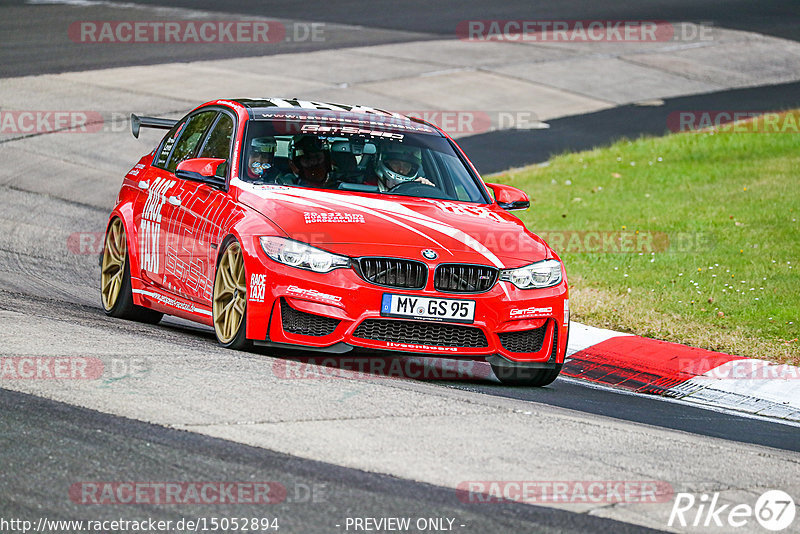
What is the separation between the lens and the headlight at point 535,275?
8.15m

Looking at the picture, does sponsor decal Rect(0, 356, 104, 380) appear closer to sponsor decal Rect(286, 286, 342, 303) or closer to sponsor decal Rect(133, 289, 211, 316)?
sponsor decal Rect(286, 286, 342, 303)

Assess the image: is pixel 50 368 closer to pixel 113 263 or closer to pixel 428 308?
pixel 428 308

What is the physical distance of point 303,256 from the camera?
25.6ft

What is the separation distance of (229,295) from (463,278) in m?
1.48

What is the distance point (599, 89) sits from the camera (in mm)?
26016

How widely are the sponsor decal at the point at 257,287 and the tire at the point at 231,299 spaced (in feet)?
0.31

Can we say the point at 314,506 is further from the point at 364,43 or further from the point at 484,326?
the point at 364,43

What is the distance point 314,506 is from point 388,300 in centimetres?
276

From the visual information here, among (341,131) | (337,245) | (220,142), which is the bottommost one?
(337,245)

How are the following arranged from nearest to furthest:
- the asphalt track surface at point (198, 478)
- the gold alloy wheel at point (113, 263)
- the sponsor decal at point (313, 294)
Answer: the asphalt track surface at point (198, 478) → the sponsor decal at point (313, 294) → the gold alloy wheel at point (113, 263)

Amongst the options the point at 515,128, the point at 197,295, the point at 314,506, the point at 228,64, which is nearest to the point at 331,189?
the point at 197,295

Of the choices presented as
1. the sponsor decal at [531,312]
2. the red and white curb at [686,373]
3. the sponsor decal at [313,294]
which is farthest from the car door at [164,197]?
the red and white curb at [686,373]
